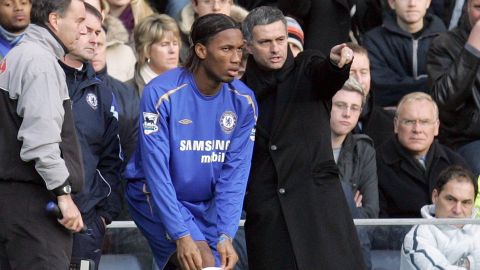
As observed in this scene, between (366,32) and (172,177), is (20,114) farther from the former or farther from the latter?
(366,32)

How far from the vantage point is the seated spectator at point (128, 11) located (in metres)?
11.2

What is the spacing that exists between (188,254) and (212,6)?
4080 mm

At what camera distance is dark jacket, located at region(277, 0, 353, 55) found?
1084 cm

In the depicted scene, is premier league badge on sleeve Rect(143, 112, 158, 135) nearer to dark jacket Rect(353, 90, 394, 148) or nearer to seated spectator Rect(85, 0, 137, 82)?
seated spectator Rect(85, 0, 137, 82)

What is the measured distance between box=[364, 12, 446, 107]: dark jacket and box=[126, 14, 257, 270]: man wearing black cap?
147 inches

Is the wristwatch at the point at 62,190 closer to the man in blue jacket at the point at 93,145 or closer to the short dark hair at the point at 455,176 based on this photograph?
the man in blue jacket at the point at 93,145

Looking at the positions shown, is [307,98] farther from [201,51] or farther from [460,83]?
[460,83]

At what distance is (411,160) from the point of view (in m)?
9.70

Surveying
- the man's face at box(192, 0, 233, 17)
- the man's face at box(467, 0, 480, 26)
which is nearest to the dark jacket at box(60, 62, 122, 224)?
the man's face at box(192, 0, 233, 17)

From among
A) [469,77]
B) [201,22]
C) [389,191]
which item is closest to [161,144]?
[201,22]

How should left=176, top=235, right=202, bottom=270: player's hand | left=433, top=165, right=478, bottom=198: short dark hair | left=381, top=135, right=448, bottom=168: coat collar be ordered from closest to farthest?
left=176, top=235, right=202, bottom=270: player's hand < left=433, top=165, right=478, bottom=198: short dark hair < left=381, top=135, right=448, bottom=168: coat collar

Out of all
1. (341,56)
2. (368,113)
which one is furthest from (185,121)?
(368,113)

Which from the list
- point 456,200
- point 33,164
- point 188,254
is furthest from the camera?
point 456,200

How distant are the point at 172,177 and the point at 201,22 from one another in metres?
0.87
